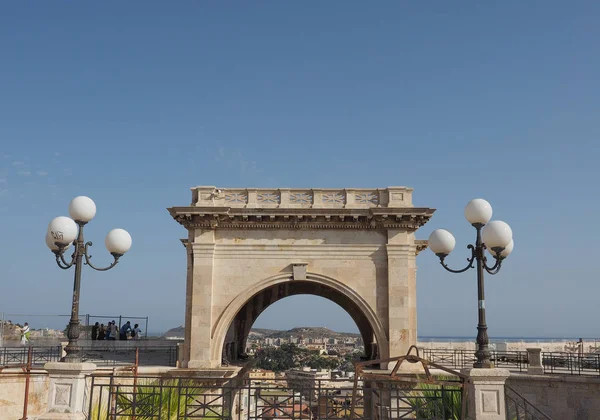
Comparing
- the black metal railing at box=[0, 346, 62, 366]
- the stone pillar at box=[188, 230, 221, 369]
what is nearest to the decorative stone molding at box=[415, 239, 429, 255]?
the stone pillar at box=[188, 230, 221, 369]

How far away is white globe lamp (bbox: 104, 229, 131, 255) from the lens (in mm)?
11352

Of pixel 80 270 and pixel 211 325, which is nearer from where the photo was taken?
pixel 80 270

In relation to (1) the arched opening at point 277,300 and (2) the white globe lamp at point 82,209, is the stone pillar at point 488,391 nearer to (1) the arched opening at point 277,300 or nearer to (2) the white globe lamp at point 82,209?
(2) the white globe lamp at point 82,209

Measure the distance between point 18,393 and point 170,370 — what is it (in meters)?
4.62

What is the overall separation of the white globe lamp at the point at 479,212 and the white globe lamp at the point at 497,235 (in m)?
0.26

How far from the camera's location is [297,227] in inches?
839

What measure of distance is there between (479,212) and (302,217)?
10789 millimetres

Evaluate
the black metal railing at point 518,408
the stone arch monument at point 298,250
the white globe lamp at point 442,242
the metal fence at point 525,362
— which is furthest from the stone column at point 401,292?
the white globe lamp at point 442,242

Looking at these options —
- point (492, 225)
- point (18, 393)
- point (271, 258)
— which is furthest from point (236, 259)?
point (492, 225)

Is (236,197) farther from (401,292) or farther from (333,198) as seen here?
(401,292)

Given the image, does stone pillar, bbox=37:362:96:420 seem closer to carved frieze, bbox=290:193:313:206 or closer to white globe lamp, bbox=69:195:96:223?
white globe lamp, bbox=69:195:96:223

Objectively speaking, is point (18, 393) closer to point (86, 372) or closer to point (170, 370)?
point (170, 370)

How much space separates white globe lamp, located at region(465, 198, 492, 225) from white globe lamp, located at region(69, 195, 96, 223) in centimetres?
712

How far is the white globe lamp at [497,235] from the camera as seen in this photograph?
10336 millimetres
